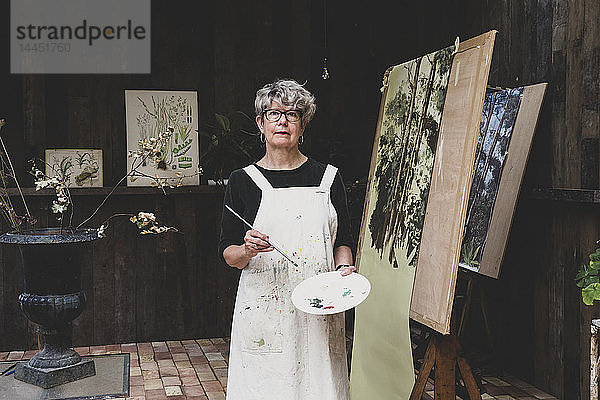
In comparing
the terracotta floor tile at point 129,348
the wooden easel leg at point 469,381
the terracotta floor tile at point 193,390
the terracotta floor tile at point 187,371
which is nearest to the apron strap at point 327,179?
the wooden easel leg at point 469,381

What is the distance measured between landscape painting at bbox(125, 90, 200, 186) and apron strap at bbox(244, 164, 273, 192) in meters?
2.86

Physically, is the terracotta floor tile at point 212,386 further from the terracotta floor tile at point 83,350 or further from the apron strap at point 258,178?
the apron strap at point 258,178

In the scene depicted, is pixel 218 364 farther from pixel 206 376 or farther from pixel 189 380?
pixel 189 380

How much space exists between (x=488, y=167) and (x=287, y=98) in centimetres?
190

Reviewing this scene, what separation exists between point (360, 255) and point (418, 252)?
0.72 m

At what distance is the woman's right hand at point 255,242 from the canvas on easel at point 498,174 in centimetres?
187

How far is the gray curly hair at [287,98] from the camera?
2.77m

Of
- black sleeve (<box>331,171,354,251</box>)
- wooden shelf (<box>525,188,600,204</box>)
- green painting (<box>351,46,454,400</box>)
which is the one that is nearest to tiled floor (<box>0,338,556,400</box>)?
green painting (<box>351,46,454,400</box>)

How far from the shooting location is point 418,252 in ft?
10.5

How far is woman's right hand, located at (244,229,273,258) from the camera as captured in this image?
8.49 ft

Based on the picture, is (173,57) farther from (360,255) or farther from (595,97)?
(595,97)

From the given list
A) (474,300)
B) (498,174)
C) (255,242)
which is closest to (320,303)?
(255,242)

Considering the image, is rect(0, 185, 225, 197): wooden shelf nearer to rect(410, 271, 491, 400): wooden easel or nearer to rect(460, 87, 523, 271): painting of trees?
rect(460, 87, 523, 271): painting of trees

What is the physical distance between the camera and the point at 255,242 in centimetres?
259
